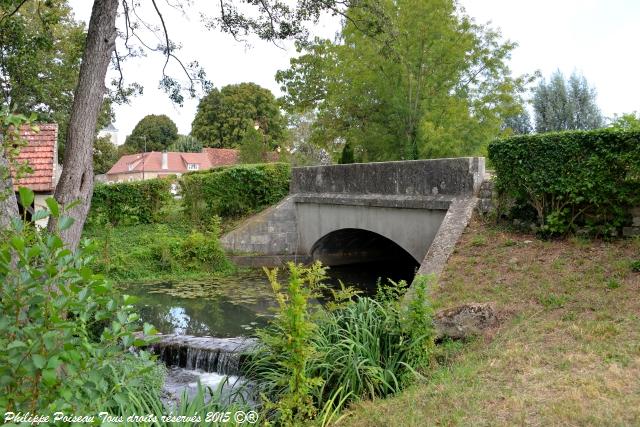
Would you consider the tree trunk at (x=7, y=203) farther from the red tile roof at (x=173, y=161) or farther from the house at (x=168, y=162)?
the house at (x=168, y=162)

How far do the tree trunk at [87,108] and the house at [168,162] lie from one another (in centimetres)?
4198

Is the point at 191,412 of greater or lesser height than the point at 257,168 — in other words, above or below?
below

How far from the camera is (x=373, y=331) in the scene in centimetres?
620

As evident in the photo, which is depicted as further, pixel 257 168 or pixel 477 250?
pixel 257 168

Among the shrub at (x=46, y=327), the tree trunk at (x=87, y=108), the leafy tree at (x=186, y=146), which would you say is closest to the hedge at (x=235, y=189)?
the tree trunk at (x=87, y=108)

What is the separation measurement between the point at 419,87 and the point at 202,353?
12.0 meters

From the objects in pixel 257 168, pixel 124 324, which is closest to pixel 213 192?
pixel 257 168

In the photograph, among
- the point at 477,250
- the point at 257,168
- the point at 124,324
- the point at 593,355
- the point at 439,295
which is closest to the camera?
the point at 124,324

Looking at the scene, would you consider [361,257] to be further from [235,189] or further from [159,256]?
[159,256]

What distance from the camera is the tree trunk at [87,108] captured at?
6.29 meters

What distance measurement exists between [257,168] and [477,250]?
9.45 m

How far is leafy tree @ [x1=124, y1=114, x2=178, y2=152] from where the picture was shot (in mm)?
59625

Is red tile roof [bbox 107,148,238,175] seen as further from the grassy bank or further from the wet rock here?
the wet rock

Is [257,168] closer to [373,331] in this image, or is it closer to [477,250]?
[477,250]
